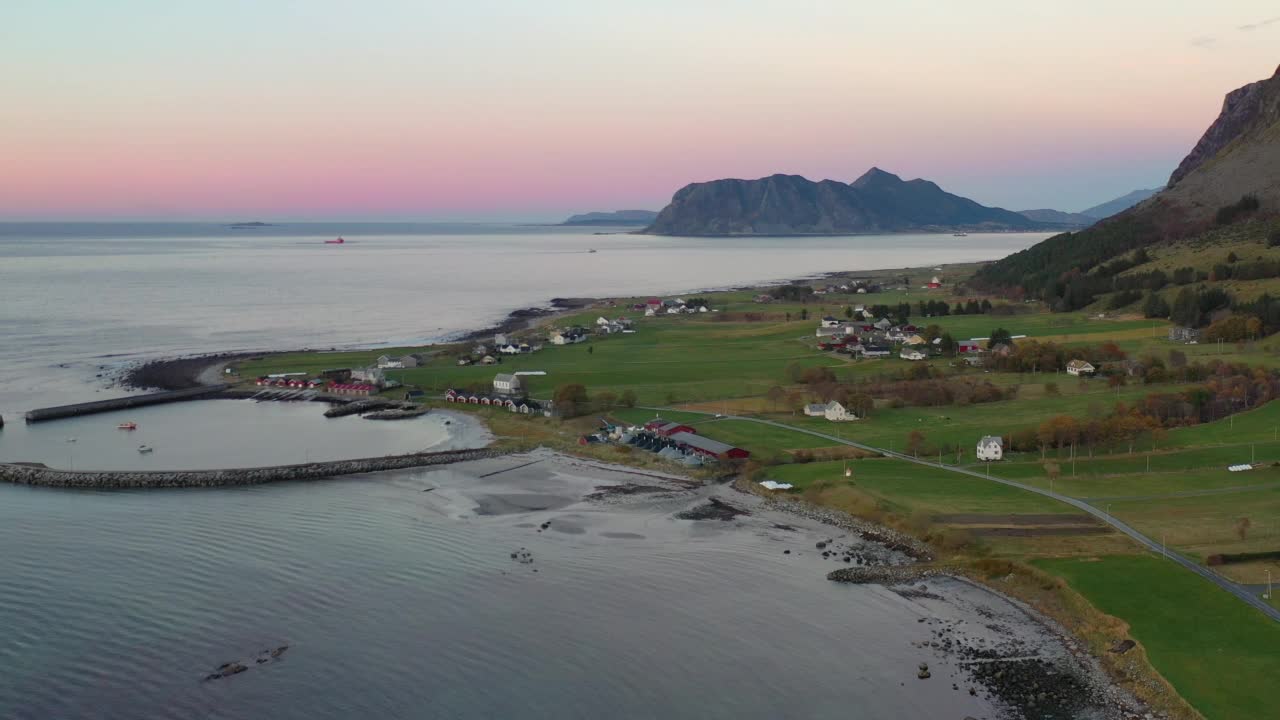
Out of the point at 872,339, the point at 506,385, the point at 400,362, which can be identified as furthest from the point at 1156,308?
the point at 400,362

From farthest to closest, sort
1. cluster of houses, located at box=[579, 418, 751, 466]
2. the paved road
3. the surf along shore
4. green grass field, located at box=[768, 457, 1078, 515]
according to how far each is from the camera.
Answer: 1. cluster of houses, located at box=[579, 418, 751, 466]
2. green grass field, located at box=[768, 457, 1078, 515]
3. the surf along shore
4. the paved road

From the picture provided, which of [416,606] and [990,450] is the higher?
[990,450]

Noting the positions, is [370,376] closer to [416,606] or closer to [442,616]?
[416,606]

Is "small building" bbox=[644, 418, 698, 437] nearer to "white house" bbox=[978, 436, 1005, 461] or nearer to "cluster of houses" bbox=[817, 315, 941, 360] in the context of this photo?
"white house" bbox=[978, 436, 1005, 461]

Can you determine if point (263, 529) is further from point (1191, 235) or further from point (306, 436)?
point (1191, 235)

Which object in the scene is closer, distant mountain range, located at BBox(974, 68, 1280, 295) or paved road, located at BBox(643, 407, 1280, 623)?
paved road, located at BBox(643, 407, 1280, 623)

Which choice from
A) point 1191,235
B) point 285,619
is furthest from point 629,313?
point 285,619

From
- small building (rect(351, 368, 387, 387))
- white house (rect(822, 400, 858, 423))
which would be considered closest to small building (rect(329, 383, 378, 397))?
small building (rect(351, 368, 387, 387))
